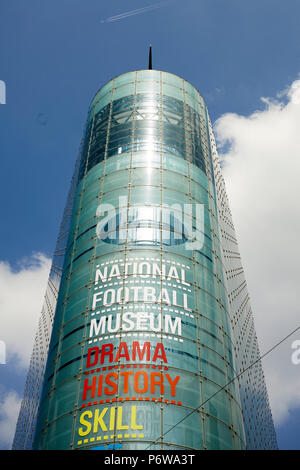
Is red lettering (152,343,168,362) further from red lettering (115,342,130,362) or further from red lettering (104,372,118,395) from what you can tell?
red lettering (104,372,118,395)

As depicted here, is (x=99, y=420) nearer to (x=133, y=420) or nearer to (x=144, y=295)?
(x=133, y=420)

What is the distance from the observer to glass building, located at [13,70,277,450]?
25453mm

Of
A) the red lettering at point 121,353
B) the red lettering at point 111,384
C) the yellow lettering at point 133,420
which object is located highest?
the red lettering at point 121,353

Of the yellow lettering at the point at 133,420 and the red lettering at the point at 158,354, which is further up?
the red lettering at the point at 158,354

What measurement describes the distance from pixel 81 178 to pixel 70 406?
20.4m

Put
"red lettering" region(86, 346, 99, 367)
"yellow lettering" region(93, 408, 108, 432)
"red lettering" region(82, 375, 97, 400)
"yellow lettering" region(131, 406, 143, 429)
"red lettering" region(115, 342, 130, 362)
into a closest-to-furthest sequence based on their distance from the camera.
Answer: "yellow lettering" region(131, 406, 143, 429) → "yellow lettering" region(93, 408, 108, 432) → "red lettering" region(82, 375, 97, 400) → "red lettering" region(115, 342, 130, 362) → "red lettering" region(86, 346, 99, 367)

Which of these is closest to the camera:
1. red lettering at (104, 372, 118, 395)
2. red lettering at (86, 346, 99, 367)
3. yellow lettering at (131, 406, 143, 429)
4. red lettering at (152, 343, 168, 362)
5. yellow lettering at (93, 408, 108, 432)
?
yellow lettering at (131, 406, 143, 429)

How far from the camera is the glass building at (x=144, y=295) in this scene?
83.5ft

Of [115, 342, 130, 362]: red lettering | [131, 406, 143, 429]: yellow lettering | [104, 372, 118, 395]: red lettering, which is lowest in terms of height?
[131, 406, 143, 429]: yellow lettering

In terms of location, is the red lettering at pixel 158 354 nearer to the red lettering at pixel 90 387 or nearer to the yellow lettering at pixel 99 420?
the red lettering at pixel 90 387

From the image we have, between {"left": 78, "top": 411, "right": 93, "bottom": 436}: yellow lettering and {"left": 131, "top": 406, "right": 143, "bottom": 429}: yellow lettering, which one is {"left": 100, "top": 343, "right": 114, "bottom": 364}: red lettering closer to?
{"left": 78, "top": 411, "right": 93, "bottom": 436}: yellow lettering

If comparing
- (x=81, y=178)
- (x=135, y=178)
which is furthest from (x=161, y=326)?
(x=81, y=178)

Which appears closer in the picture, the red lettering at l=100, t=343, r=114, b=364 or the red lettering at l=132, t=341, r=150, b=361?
the red lettering at l=132, t=341, r=150, b=361

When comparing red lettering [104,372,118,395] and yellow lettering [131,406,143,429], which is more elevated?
red lettering [104,372,118,395]
